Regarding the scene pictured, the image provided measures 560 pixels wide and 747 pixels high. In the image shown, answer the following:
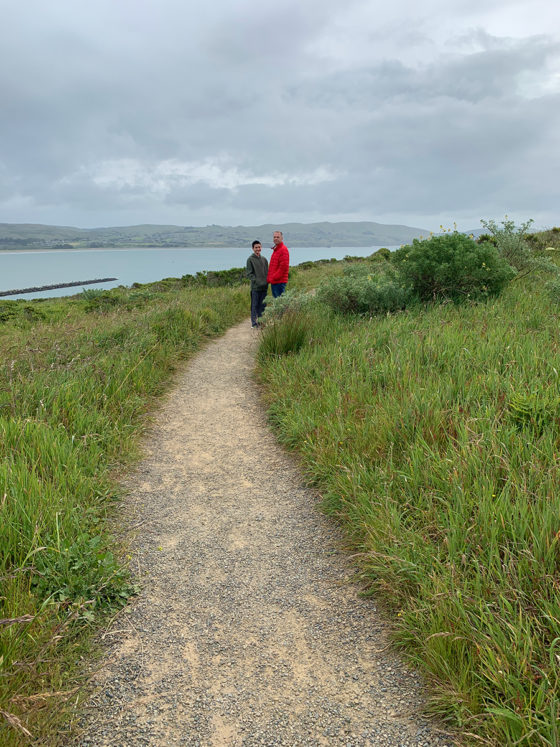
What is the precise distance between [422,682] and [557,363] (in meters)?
4.00

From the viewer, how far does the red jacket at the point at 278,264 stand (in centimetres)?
1236

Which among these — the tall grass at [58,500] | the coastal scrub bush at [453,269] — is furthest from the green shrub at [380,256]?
the tall grass at [58,500]

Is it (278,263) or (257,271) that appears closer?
(278,263)

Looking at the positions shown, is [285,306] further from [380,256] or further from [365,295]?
[380,256]

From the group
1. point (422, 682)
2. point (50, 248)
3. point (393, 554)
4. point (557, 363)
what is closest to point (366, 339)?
point (557, 363)

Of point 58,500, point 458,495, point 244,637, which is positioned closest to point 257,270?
point 58,500

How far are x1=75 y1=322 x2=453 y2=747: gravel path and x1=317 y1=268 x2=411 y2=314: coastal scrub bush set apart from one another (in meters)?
5.51

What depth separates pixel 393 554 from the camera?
3.22m

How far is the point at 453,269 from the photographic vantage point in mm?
9812

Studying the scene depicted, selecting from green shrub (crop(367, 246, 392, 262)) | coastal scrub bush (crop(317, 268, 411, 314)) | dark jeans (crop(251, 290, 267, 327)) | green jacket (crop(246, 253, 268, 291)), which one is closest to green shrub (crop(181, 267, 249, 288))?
green shrub (crop(367, 246, 392, 262))

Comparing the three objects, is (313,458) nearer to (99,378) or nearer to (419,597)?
(419,597)

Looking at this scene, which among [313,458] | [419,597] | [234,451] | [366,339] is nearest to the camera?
[419,597]

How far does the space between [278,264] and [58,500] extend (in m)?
9.73

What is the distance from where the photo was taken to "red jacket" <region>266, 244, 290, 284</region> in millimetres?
12359
